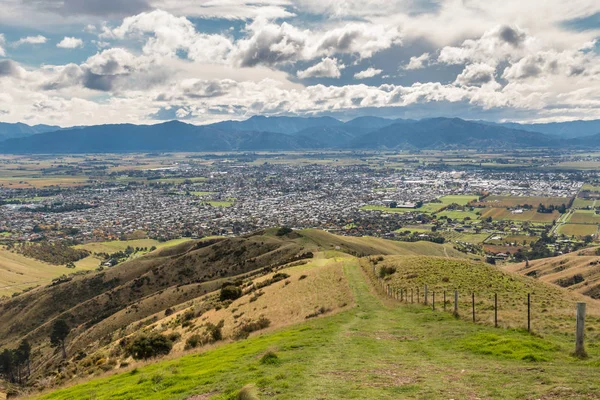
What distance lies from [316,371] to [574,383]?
872 centimetres

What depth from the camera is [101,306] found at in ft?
299

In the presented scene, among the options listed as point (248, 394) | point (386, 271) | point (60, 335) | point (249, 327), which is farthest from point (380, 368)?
point (60, 335)

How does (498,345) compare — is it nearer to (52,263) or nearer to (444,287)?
(444,287)

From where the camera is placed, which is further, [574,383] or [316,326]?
[316,326]

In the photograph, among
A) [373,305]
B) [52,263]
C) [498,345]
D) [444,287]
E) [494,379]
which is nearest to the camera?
[494,379]

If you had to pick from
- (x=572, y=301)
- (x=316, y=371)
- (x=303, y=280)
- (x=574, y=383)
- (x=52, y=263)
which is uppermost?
(x=574, y=383)

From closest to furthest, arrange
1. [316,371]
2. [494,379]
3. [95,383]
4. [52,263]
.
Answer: [494,379], [316,371], [95,383], [52,263]

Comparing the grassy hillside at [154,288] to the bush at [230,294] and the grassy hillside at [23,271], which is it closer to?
the bush at [230,294]

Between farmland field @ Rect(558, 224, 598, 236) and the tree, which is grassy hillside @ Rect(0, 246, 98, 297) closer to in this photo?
the tree

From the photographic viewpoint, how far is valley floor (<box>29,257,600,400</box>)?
13.8 meters

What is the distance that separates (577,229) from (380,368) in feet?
667

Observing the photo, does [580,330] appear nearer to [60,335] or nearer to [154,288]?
[60,335]

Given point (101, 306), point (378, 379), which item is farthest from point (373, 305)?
point (101, 306)

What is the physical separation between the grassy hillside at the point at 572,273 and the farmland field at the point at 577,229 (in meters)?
72.6
